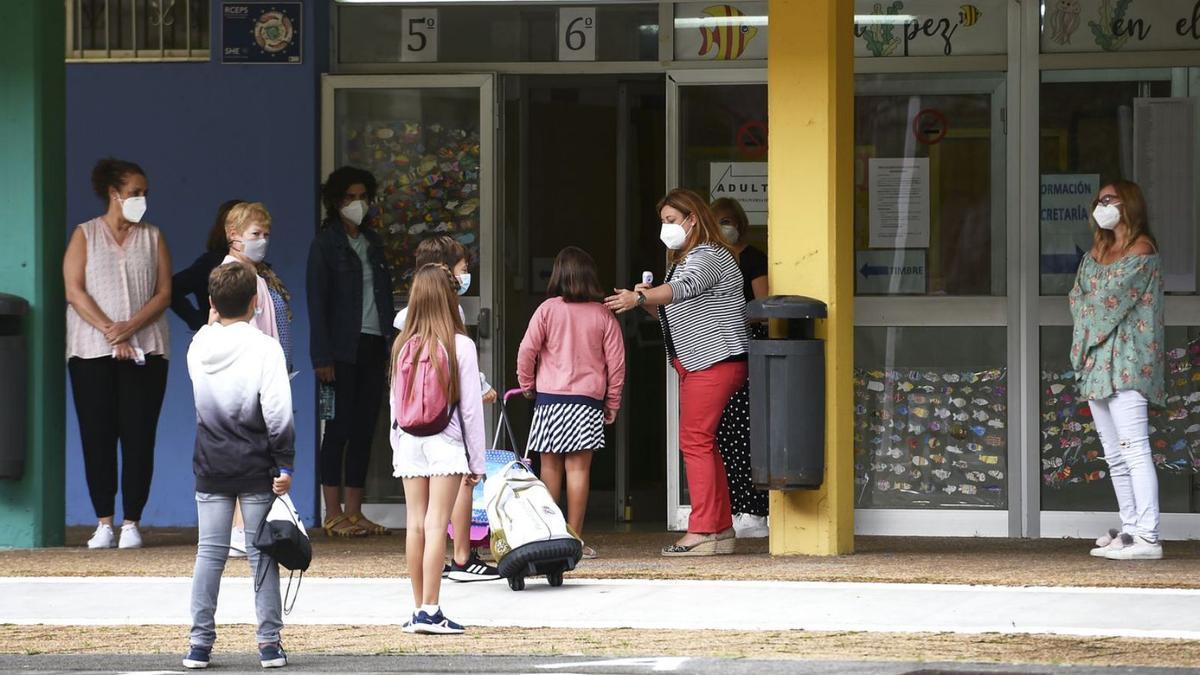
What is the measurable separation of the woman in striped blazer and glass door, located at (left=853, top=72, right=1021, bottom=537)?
63.4 inches

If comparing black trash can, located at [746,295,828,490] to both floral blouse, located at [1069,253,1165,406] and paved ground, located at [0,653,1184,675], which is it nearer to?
floral blouse, located at [1069,253,1165,406]

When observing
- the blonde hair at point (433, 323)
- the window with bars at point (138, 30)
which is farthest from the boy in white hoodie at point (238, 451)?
the window with bars at point (138, 30)

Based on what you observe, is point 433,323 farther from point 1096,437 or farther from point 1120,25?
point 1120,25

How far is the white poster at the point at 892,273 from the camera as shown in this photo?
11.3 metres

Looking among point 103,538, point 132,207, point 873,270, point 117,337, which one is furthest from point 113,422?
point 873,270

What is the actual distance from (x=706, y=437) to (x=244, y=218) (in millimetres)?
2501

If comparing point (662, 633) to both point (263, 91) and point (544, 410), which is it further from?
point (263, 91)

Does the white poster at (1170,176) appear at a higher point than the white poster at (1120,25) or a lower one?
lower

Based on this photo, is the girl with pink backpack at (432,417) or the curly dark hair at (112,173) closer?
the girl with pink backpack at (432,417)

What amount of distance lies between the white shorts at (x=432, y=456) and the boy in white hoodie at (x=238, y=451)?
778 millimetres

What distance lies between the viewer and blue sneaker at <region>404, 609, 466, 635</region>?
7457 millimetres

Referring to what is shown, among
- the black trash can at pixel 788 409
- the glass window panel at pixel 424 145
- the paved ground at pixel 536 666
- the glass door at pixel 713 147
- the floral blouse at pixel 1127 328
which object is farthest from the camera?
the glass window panel at pixel 424 145

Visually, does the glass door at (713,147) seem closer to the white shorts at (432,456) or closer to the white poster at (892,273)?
the white poster at (892,273)

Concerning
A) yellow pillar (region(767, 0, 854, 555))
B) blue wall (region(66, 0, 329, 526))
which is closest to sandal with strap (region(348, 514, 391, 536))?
blue wall (region(66, 0, 329, 526))
